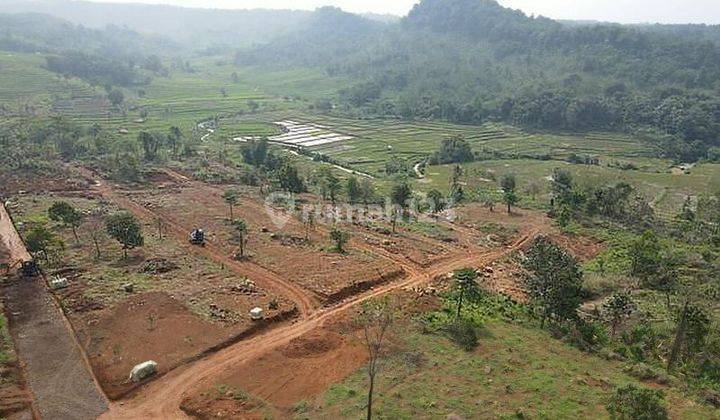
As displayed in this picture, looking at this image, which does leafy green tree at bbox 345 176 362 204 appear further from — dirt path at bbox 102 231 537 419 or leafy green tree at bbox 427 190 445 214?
dirt path at bbox 102 231 537 419

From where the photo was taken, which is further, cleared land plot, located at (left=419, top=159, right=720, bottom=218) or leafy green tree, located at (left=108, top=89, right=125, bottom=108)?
leafy green tree, located at (left=108, top=89, right=125, bottom=108)

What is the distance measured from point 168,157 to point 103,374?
6076 centimetres

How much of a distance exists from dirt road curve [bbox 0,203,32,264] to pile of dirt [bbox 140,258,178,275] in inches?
341

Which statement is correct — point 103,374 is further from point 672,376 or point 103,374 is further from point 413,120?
point 413,120

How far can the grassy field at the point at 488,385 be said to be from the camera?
20.7 meters

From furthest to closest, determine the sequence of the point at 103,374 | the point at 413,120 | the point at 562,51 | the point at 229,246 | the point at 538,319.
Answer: the point at 562,51, the point at 413,120, the point at 229,246, the point at 538,319, the point at 103,374

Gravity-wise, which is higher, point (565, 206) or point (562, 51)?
point (562, 51)

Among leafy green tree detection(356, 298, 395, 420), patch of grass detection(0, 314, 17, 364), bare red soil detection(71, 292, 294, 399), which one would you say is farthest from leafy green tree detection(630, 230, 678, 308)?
patch of grass detection(0, 314, 17, 364)

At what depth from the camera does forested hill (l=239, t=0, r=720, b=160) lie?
119 m

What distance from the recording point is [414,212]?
55500mm

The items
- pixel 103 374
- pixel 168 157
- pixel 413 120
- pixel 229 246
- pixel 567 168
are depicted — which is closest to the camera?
pixel 103 374

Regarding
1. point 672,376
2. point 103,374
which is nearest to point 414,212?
point 672,376

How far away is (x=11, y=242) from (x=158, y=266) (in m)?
13.7

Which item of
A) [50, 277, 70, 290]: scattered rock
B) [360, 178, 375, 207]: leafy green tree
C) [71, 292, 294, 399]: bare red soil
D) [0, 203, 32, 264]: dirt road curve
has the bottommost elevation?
[360, 178, 375, 207]: leafy green tree
